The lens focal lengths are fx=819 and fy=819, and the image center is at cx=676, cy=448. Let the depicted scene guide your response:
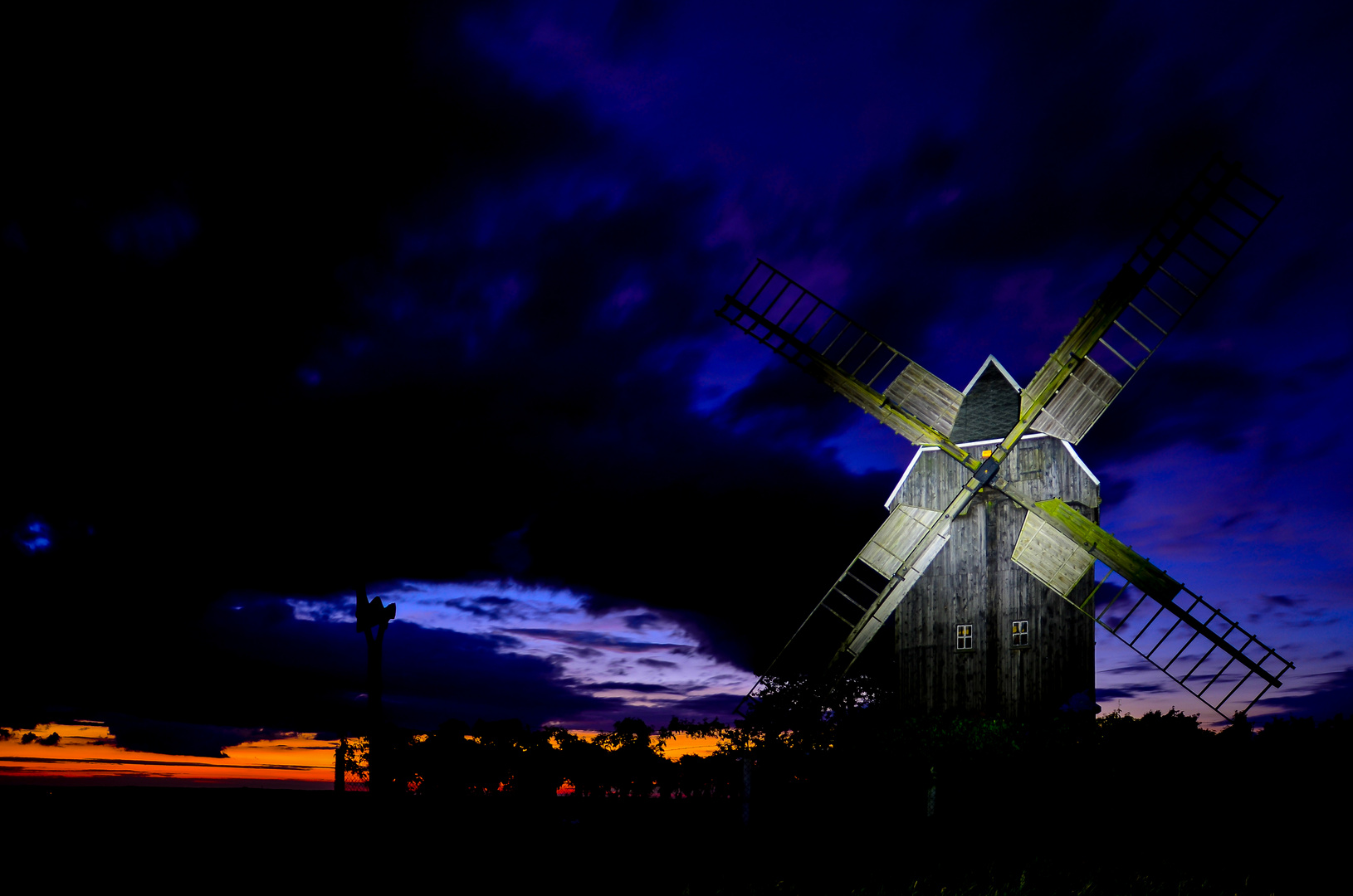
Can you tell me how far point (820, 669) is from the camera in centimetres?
2469

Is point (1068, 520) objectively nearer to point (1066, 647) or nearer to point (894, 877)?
point (1066, 647)

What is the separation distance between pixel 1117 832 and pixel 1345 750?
405cm

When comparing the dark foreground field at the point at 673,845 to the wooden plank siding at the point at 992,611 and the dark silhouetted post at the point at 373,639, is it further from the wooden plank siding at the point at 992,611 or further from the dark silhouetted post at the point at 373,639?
the wooden plank siding at the point at 992,611

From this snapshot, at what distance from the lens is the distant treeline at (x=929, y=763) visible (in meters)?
14.8

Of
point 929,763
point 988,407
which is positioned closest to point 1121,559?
point 988,407

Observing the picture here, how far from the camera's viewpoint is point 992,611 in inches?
843

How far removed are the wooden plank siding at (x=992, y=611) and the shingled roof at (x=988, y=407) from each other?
1.82ft

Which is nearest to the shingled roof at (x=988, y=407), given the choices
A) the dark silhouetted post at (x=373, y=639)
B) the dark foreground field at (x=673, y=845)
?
the dark foreground field at (x=673, y=845)

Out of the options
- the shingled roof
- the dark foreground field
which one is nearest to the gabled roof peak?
the shingled roof

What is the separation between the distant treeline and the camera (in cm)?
1481

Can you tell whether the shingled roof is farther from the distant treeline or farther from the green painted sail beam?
the distant treeline

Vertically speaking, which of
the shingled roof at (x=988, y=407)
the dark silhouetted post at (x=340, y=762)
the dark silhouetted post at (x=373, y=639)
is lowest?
the dark silhouetted post at (x=340, y=762)

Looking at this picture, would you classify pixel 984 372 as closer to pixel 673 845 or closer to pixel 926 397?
pixel 926 397

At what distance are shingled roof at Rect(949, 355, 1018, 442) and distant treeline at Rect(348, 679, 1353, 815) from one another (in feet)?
23.7
